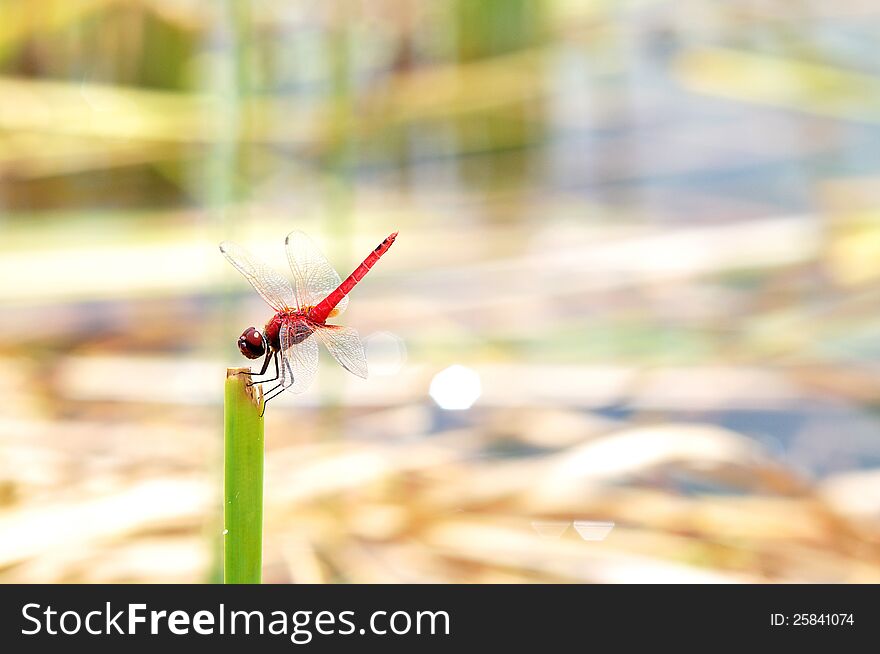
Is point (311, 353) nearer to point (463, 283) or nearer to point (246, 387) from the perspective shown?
point (246, 387)

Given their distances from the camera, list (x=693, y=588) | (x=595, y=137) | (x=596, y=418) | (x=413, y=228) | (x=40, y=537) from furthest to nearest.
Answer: (x=595, y=137) < (x=413, y=228) < (x=596, y=418) < (x=40, y=537) < (x=693, y=588)

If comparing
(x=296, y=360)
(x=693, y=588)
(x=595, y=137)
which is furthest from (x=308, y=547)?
(x=595, y=137)

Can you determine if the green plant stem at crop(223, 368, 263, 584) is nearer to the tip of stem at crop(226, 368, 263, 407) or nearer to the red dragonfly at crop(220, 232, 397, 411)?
the tip of stem at crop(226, 368, 263, 407)

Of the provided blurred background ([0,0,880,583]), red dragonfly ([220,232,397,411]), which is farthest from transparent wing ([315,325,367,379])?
blurred background ([0,0,880,583])

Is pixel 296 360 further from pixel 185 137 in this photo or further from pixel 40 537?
pixel 185 137

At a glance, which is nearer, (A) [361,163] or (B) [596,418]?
(B) [596,418]
